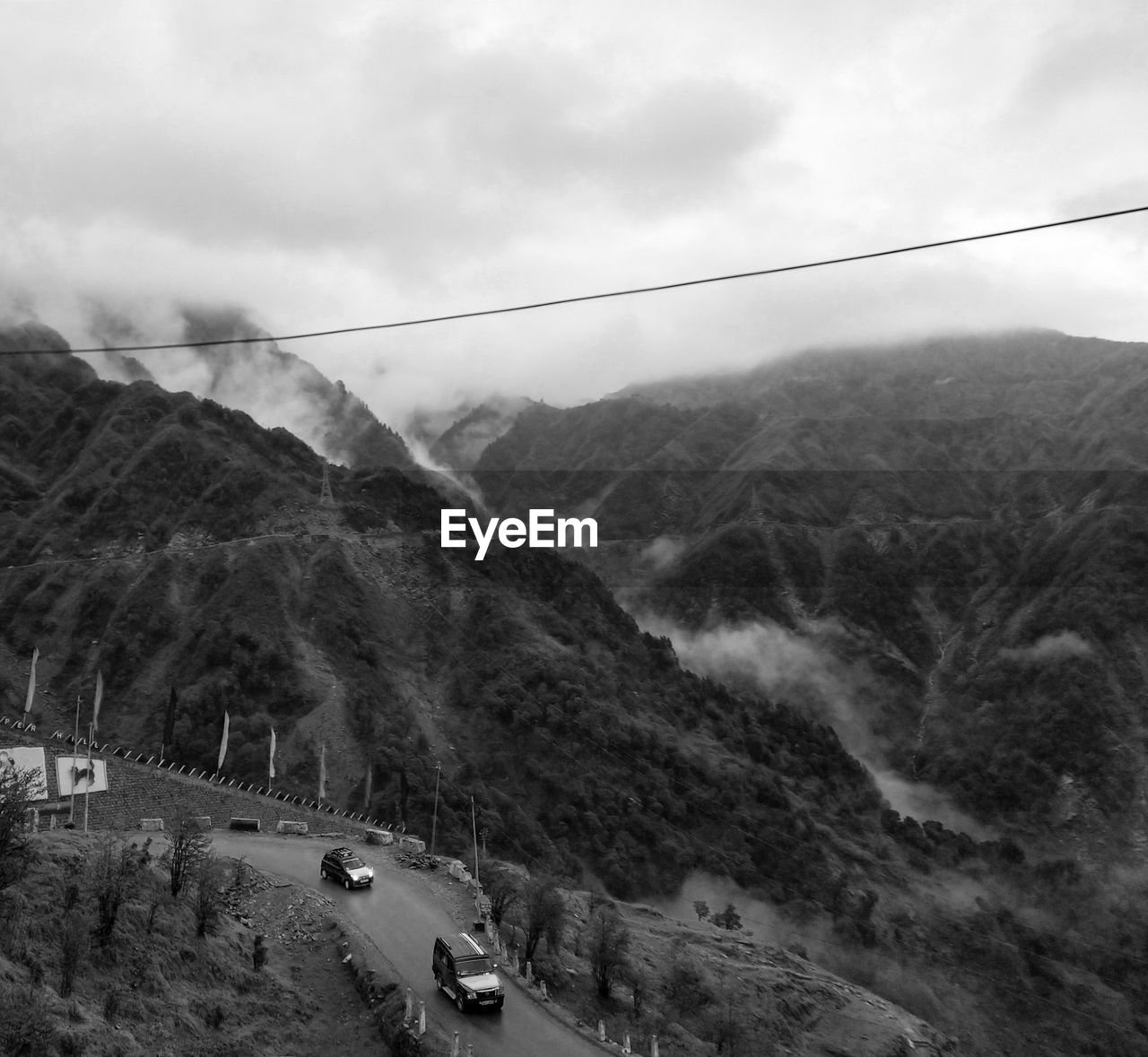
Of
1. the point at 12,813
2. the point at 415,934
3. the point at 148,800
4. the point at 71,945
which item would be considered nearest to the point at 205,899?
the point at 71,945

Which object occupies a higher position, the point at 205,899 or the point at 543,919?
the point at 205,899

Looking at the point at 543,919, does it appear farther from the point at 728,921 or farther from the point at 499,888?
the point at 728,921

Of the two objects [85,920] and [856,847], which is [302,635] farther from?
[85,920]

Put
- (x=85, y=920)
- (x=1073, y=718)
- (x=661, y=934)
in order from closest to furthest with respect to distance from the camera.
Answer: (x=85, y=920), (x=661, y=934), (x=1073, y=718)

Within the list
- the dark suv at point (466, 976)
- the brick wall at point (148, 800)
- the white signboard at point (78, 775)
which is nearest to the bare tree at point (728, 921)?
the brick wall at point (148, 800)

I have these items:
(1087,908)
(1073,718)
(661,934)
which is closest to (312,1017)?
(661,934)

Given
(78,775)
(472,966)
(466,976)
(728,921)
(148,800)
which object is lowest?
(728,921)

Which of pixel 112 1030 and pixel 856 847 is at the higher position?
pixel 112 1030

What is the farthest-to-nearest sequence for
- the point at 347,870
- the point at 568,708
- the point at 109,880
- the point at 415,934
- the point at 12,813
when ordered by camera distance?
the point at 568,708 → the point at 347,870 → the point at 415,934 → the point at 109,880 → the point at 12,813
